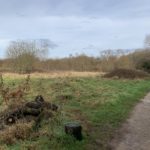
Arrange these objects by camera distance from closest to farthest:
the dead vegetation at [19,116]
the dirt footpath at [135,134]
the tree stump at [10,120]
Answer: the dead vegetation at [19,116], the dirt footpath at [135,134], the tree stump at [10,120]

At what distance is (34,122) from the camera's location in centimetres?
1184

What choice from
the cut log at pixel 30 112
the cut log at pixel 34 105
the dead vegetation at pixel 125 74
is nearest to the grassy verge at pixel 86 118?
the cut log at pixel 30 112

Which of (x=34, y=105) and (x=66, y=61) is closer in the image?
(x=34, y=105)

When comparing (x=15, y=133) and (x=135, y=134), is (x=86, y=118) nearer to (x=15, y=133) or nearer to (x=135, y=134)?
(x=135, y=134)

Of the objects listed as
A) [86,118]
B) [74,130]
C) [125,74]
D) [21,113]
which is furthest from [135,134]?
[125,74]

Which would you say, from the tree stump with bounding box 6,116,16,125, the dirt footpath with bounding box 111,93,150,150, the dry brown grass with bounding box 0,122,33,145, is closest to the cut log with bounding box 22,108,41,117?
the tree stump with bounding box 6,116,16,125

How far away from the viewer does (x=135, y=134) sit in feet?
42.9

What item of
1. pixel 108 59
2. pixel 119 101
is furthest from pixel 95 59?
pixel 119 101

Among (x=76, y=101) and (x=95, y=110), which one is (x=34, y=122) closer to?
(x=95, y=110)

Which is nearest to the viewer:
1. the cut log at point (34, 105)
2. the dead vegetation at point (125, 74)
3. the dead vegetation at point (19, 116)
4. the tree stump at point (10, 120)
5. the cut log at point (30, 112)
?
the dead vegetation at point (19, 116)

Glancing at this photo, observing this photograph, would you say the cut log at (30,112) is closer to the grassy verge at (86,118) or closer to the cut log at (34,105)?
the cut log at (34,105)

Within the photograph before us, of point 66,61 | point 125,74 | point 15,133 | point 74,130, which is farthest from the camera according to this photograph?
point 66,61

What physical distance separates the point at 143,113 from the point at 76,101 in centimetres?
277

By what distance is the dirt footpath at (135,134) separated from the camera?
11477 mm
